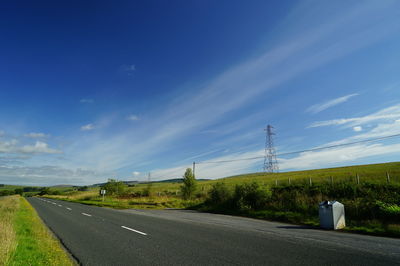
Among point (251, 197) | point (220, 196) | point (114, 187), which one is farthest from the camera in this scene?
point (114, 187)

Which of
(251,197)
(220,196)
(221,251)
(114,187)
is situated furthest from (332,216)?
(114,187)

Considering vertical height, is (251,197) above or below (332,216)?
above

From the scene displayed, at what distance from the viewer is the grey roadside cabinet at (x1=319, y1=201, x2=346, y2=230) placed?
1114cm

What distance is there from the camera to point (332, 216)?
11156 millimetres

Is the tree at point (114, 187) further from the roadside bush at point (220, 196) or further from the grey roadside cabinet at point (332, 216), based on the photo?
the grey roadside cabinet at point (332, 216)

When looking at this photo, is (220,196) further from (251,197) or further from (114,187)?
(114,187)

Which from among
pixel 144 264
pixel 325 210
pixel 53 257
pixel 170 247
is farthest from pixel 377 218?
pixel 53 257

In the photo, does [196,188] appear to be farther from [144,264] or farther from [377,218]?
[144,264]

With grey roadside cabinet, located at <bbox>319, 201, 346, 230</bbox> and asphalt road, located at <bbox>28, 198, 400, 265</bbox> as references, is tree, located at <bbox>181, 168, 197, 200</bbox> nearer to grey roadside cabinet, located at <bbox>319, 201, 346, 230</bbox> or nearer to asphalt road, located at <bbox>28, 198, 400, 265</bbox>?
grey roadside cabinet, located at <bbox>319, 201, 346, 230</bbox>

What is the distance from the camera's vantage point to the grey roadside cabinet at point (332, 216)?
1114 cm

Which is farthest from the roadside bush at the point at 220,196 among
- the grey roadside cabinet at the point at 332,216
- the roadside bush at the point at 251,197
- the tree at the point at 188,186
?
the grey roadside cabinet at the point at 332,216

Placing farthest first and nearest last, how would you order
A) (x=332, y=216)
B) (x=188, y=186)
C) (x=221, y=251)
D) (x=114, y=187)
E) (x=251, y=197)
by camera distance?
(x=114, y=187)
(x=188, y=186)
(x=251, y=197)
(x=332, y=216)
(x=221, y=251)

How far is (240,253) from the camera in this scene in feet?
19.9

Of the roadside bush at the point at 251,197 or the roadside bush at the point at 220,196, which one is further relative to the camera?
the roadside bush at the point at 220,196
